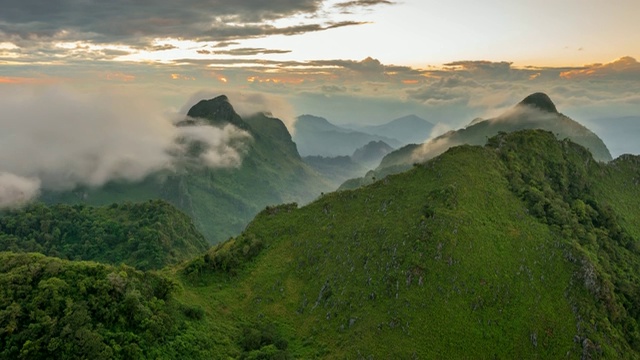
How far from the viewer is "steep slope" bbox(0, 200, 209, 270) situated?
550 ft

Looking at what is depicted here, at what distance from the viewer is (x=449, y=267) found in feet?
277

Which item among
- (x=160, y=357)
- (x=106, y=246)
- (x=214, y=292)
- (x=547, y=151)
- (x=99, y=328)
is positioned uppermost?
(x=547, y=151)

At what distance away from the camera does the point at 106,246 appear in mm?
174875

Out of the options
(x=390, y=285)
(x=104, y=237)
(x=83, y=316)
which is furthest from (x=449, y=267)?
(x=104, y=237)

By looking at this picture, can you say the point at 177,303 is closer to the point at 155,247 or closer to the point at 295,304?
the point at 295,304

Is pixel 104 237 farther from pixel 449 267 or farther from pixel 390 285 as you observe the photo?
pixel 449 267

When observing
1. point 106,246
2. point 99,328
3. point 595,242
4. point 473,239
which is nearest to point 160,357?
point 99,328

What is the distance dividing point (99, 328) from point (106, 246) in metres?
124

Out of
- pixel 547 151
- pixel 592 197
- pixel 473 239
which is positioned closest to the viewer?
pixel 473 239

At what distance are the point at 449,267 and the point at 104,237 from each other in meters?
148

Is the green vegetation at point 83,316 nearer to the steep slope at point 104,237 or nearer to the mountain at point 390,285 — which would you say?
the mountain at point 390,285

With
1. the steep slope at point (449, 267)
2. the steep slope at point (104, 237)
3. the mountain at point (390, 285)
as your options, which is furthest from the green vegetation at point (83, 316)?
the steep slope at point (104, 237)

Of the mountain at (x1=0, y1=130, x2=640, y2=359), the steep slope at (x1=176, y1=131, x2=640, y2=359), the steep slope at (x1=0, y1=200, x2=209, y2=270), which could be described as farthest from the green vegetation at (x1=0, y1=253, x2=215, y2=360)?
the steep slope at (x1=0, y1=200, x2=209, y2=270)

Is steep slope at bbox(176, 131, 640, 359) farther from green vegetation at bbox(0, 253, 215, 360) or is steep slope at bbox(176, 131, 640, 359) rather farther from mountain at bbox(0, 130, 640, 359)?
green vegetation at bbox(0, 253, 215, 360)
